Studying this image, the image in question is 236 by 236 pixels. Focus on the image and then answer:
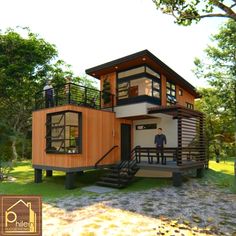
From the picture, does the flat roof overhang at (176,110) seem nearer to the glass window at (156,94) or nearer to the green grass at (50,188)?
the glass window at (156,94)

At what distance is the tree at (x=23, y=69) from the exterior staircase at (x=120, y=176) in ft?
38.8

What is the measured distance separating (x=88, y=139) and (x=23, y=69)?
13.7m

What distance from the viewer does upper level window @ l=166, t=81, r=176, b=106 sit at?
52.9 ft

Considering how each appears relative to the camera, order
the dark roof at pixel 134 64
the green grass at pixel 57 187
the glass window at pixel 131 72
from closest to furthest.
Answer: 1. the green grass at pixel 57 187
2. the dark roof at pixel 134 64
3. the glass window at pixel 131 72

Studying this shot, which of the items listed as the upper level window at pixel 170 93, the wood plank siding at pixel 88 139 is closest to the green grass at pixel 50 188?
the wood plank siding at pixel 88 139

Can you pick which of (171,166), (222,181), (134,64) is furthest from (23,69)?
(222,181)

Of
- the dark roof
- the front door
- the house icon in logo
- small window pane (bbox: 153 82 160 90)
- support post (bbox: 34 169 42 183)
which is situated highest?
the dark roof

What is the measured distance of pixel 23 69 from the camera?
22.5 m

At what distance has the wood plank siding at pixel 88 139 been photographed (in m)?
11.8

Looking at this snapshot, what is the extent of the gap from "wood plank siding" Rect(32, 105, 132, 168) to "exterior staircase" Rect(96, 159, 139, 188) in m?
1.06

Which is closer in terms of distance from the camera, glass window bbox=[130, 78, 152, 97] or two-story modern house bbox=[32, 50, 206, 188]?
two-story modern house bbox=[32, 50, 206, 188]

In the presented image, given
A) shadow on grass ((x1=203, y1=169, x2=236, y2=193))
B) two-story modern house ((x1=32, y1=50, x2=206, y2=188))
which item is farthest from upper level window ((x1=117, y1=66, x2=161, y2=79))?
shadow on grass ((x1=203, y1=169, x2=236, y2=193))

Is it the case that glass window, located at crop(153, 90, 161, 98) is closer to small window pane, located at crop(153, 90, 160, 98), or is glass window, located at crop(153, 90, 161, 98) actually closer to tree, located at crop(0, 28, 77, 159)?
small window pane, located at crop(153, 90, 160, 98)

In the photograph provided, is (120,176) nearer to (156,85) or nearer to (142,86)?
(142,86)
